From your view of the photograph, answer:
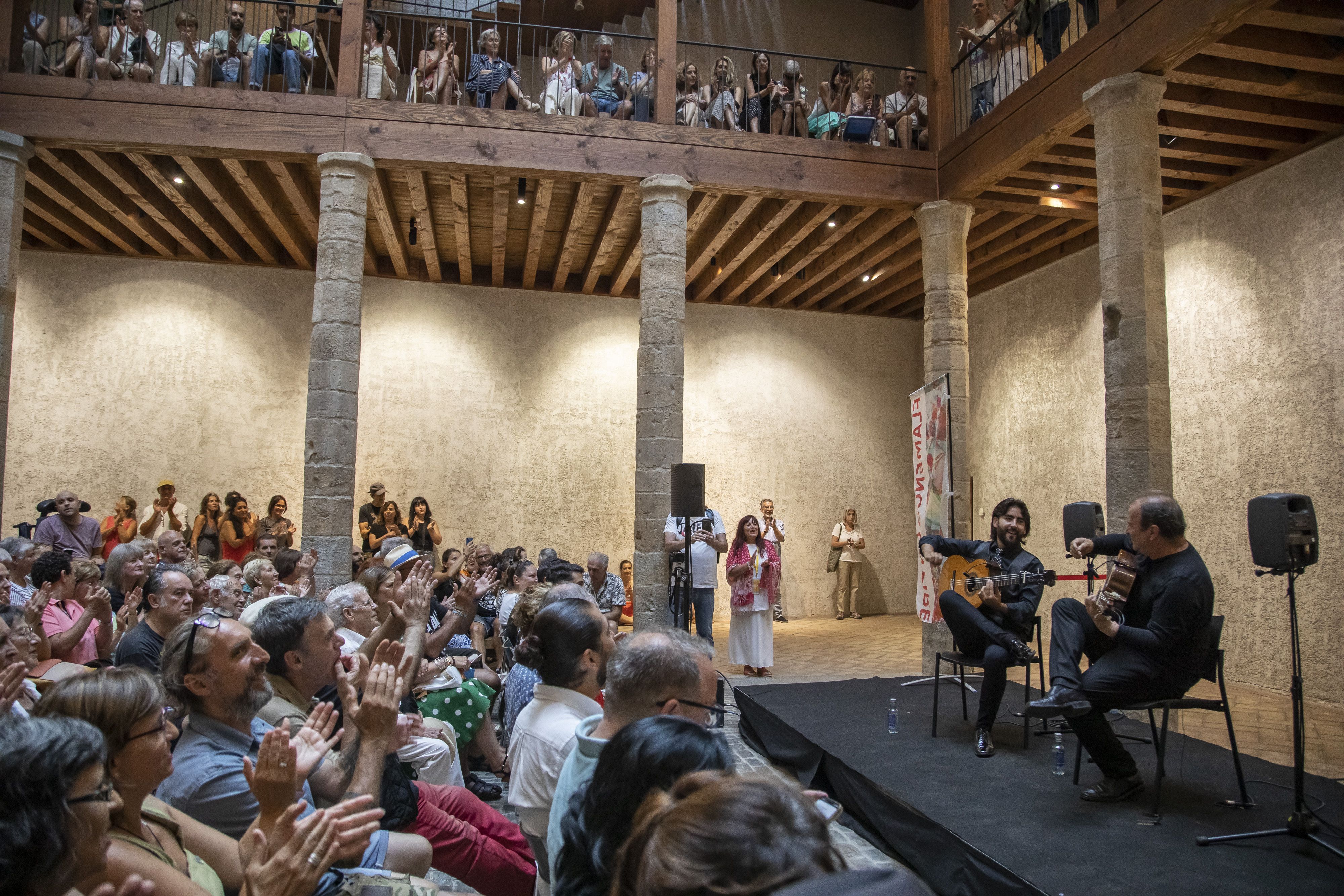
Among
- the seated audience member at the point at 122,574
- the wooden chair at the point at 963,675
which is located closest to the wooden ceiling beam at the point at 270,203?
the seated audience member at the point at 122,574

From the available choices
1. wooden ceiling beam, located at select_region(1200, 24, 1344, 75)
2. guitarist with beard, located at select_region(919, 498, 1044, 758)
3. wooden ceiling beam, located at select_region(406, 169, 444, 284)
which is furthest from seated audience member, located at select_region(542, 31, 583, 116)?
guitarist with beard, located at select_region(919, 498, 1044, 758)

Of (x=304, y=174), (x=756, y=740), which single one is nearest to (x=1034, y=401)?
(x=756, y=740)

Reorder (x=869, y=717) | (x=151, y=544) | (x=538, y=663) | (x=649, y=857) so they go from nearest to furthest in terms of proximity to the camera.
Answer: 1. (x=649, y=857)
2. (x=538, y=663)
3. (x=869, y=717)
4. (x=151, y=544)

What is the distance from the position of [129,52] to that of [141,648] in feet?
22.7

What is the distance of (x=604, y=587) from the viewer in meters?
6.51

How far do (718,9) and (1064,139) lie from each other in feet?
22.0

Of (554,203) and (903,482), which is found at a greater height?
(554,203)

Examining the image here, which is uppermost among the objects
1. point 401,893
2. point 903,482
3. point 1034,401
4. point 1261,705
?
point 1034,401

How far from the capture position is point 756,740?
5621mm

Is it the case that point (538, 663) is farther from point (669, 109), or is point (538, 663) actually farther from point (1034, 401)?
point (1034, 401)

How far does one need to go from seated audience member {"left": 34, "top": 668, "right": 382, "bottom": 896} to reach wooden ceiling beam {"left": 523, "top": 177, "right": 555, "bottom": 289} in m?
6.67

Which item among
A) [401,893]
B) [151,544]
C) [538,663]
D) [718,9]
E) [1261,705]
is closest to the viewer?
[401,893]

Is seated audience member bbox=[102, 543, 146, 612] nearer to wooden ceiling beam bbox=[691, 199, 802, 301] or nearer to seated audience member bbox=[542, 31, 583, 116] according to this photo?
seated audience member bbox=[542, 31, 583, 116]

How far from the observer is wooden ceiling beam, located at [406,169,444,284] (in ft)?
26.2
